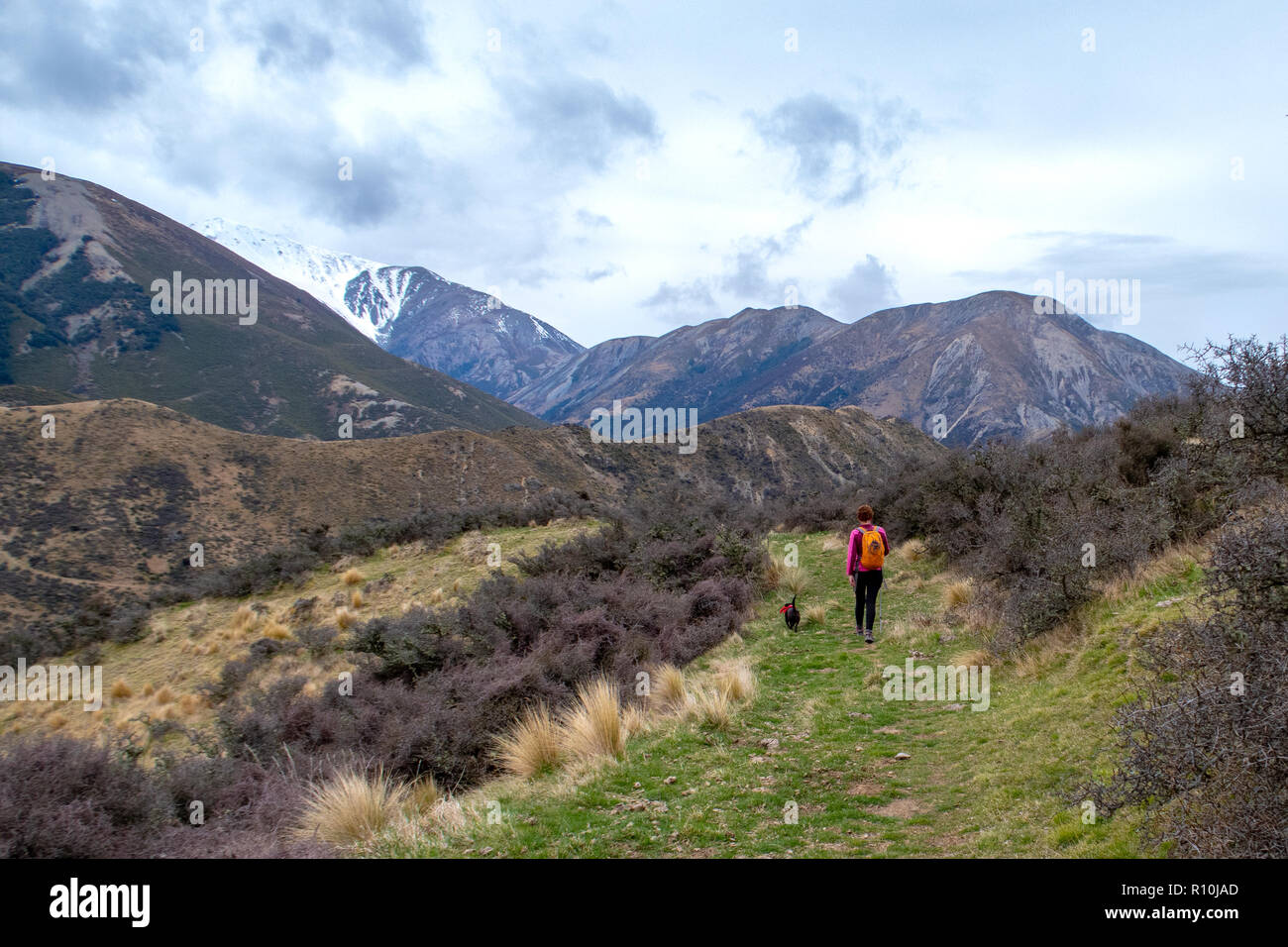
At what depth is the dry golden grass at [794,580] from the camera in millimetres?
13922

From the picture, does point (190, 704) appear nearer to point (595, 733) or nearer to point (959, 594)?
point (595, 733)

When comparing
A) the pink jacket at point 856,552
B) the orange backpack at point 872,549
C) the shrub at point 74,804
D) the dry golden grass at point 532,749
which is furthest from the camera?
the pink jacket at point 856,552

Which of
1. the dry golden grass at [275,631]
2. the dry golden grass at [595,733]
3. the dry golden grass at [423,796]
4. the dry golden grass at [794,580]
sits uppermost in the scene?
the dry golden grass at [794,580]

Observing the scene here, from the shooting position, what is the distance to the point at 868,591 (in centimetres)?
1015

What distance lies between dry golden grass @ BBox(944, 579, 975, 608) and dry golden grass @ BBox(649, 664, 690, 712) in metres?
5.05

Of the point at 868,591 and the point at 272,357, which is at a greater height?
the point at 272,357

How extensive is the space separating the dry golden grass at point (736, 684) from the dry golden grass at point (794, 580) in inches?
219

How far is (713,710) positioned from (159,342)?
133 m

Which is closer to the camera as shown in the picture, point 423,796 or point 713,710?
point 423,796

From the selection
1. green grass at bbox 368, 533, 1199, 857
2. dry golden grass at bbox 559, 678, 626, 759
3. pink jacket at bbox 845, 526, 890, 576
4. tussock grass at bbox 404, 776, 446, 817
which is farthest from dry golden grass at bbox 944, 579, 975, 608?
tussock grass at bbox 404, 776, 446, 817

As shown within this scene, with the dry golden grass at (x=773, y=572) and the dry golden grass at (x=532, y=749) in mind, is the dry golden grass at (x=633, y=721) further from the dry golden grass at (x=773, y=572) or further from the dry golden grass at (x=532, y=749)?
the dry golden grass at (x=773, y=572)

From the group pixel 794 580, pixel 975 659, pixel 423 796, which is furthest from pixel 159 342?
pixel 975 659

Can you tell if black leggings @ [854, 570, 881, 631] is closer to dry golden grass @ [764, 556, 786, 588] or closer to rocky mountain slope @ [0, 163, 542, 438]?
dry golden grass @ [764, 556, 786, 588]

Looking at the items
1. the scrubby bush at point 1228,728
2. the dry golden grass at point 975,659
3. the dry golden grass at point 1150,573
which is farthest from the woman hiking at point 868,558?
the scrubby bush at point 1228,728
